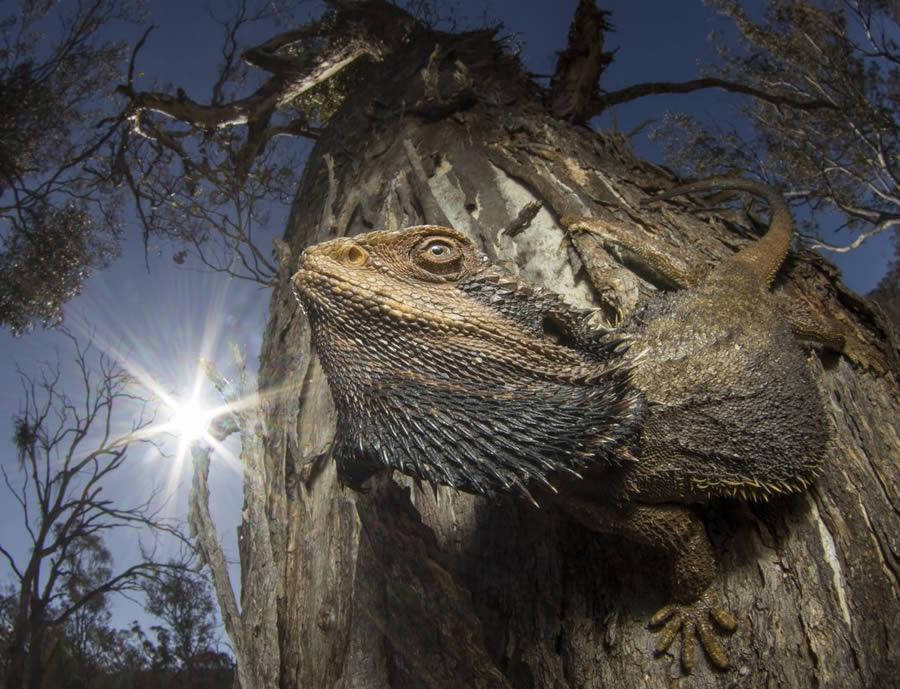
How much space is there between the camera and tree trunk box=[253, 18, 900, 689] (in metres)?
1.31

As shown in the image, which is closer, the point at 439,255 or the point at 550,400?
the point at 550,400

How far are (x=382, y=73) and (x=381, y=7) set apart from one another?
119 cm

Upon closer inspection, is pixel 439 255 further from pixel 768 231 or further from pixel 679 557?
pixel 768 231

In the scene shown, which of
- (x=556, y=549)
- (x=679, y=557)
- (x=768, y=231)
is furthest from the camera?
(x=768, y=231)

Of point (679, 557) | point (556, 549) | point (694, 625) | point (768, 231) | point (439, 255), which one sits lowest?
point (694, 625)

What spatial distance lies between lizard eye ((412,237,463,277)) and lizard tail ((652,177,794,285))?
1.32 meters

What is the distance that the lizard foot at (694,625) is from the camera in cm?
125

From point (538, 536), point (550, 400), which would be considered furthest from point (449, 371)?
point (538, 536)

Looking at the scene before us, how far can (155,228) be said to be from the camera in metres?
6.43

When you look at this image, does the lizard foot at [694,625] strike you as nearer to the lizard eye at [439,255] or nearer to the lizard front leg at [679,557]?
the lizard front leg at [679,557]

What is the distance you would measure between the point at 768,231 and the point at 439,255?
1.80m

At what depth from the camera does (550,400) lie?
1.20 m

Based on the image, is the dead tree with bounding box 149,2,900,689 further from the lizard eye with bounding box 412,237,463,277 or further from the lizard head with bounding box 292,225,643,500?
the lizard eye with bounding box 412,237,463,277

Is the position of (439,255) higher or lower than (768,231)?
lower
